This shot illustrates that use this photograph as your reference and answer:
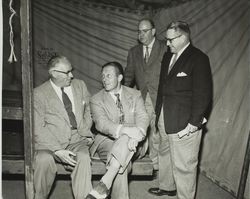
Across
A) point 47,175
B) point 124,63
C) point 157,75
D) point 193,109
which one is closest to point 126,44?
point 124,63

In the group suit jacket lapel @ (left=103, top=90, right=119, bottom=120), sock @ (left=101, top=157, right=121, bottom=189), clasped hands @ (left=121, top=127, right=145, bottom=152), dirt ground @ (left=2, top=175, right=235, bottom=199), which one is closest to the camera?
sock @ (left=101, top=157, right=121, bottom=189)

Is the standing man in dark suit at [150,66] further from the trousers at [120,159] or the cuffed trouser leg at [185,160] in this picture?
the trousers at [120,159]

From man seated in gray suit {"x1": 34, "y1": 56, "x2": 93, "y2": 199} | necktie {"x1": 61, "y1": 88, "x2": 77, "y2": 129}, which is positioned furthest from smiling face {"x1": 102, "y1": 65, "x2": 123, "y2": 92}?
necktie {"x1": 61, "y1": 88, "x2": 77, "y2": 129}

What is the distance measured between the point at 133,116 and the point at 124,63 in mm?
2554

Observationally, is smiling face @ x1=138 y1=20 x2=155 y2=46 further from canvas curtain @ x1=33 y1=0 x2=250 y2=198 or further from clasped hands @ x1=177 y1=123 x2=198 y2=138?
clasped hands @ x1=177 y1=123 x2=198 y2=138

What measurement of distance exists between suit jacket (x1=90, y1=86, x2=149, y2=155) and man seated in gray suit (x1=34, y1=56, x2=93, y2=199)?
19 cm

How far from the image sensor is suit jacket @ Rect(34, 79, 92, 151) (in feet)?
12.5

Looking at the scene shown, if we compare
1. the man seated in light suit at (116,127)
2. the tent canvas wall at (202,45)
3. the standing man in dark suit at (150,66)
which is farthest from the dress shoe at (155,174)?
the man seated in light suit at (116,127)

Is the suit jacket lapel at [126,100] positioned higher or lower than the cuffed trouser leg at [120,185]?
higher

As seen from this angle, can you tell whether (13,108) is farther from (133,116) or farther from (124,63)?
(124,63)

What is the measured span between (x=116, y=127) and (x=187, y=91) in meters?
0.94

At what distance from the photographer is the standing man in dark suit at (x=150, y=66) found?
479cm

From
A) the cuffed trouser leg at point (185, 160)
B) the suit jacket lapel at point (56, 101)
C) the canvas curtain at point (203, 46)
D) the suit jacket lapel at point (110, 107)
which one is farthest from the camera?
the canvas curtain at point (203, 46)

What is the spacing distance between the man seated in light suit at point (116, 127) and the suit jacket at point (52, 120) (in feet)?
0.68
